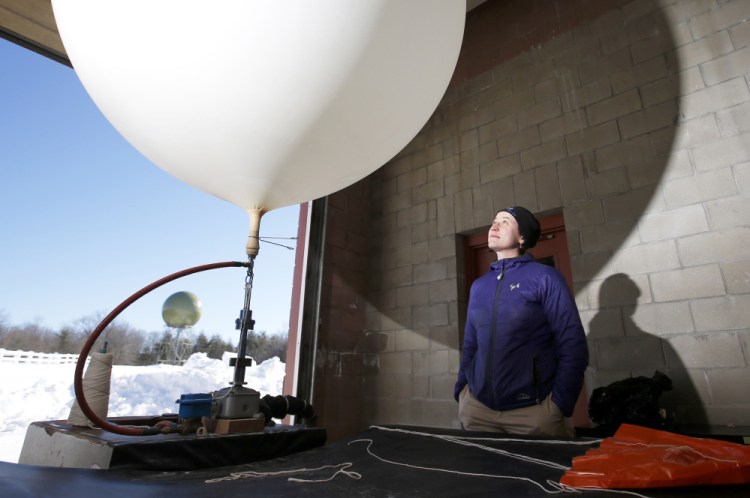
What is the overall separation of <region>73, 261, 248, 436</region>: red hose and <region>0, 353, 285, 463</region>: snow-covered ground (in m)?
0.57

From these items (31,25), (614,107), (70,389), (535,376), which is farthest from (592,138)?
(31,25)

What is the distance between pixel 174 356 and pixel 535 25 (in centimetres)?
316

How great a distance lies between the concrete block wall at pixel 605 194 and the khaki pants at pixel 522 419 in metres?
0.83

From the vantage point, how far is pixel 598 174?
2191mm

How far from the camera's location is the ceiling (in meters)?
2.05

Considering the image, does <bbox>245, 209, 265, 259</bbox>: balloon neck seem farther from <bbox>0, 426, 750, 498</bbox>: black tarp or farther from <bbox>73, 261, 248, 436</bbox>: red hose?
<bbox>0, 426, 750, 498</bbox>: black tarp

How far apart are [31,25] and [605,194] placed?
3299 mm

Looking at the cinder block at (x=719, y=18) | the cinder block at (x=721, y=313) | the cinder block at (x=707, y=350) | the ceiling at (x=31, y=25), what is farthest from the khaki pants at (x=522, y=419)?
the ceiling at (x=31, y=25)

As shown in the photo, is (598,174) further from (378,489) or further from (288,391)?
(288,391)

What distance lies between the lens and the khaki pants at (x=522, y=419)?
1.30 m

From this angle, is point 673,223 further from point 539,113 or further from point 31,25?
point 31,25

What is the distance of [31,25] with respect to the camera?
214 centimetres

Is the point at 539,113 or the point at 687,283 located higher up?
the point at 539,113

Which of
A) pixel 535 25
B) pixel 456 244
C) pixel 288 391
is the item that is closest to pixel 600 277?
pixel 456 244
